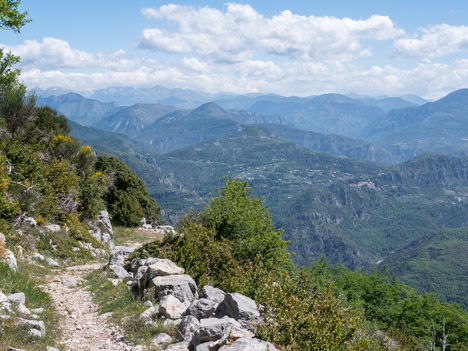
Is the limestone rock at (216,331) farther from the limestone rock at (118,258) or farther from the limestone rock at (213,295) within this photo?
the limestone rock at (118,258)

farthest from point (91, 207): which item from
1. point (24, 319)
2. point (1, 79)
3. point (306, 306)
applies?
point (306, 306)

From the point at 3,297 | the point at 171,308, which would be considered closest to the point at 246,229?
the point at 171,308

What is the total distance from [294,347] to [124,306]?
6605 millimetres

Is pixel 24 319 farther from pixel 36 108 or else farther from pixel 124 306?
pixel 36 108

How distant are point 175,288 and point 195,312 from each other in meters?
1.85

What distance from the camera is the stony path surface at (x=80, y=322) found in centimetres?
895

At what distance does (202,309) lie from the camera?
9.70m

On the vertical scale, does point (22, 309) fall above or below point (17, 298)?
below

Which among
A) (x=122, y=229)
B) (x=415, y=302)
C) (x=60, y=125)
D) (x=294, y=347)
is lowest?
(x=415, y=302)

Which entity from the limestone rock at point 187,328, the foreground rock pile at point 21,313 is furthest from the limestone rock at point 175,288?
the foreground rock pile at point 21,313

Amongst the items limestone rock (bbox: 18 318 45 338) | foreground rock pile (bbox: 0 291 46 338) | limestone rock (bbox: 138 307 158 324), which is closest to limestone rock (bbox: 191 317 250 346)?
limestone rock (bbox: 138 307 158 324)

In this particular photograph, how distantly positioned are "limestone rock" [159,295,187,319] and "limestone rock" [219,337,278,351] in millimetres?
3645

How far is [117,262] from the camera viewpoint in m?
16.7

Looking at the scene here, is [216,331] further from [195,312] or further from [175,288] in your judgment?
[175,288]
